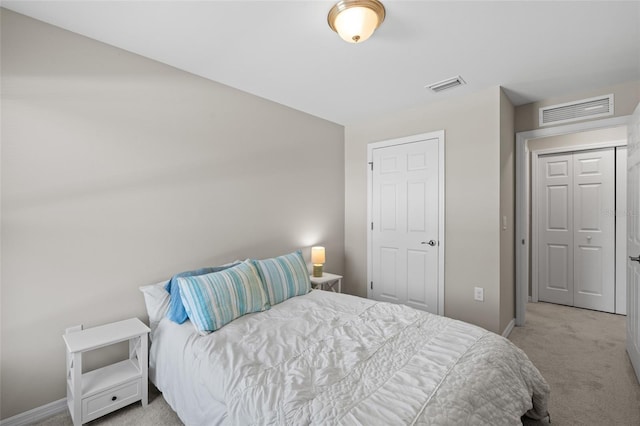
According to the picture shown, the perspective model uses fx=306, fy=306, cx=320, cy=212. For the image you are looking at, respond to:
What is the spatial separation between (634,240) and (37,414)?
437 centimetres

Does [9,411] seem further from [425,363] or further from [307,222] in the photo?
[307,222]

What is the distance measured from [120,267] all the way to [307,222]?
6.41 ft

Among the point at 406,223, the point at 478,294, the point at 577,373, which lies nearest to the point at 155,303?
the point at 406,223

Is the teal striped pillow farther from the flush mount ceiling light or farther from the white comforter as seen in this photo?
the flush mount ceiling light

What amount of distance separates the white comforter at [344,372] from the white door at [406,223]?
1355 mm

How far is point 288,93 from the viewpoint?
3.06 metres

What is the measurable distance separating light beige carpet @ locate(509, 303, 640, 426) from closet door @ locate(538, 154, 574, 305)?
1.14ft

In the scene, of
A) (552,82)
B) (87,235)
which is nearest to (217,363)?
(87,235)

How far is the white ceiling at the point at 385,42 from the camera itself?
5.91ft

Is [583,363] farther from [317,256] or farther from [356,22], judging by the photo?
[356,22]

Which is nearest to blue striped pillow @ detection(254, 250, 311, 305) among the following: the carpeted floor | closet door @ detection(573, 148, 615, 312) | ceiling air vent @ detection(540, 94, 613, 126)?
the carpeted floor

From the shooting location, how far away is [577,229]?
4.06 meters

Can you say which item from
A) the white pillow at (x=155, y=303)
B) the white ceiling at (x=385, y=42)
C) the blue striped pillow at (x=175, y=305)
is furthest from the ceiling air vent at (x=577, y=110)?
the white pillow at (x=155, y=303)

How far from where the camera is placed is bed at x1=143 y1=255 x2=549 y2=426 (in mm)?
1233
